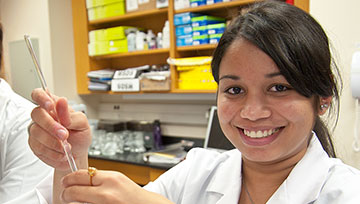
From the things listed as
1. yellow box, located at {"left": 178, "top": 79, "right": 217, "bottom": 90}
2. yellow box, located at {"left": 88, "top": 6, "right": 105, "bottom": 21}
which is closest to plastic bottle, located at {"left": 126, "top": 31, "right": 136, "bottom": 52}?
yellow box, located at {"left": 88, "top": 6, "right": 105, "bottom": 21}

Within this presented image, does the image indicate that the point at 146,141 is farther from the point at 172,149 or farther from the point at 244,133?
the point at 244,133

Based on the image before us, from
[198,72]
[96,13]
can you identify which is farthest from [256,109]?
[96,13]

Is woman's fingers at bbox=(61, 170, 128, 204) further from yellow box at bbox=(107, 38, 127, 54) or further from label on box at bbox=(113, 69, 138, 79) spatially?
yellow box at bbox=(107, 38, 127, 54)

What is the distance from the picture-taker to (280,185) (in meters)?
0.95

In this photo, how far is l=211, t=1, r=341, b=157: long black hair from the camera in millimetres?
822

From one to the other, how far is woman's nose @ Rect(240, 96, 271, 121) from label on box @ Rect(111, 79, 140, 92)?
7.38ft

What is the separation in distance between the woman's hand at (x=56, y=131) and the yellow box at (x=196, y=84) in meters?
1.74

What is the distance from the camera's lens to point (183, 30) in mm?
2770

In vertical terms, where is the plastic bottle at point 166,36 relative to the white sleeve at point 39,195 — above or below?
above

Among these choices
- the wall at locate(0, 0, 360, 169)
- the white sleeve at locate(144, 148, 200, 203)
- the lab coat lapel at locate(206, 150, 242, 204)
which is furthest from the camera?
→ the wall at locate(0, 0, 360, 169)

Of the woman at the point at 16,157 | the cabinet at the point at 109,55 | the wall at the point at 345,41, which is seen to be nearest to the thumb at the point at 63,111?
the woman at the point at 16,157

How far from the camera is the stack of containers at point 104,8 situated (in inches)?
126

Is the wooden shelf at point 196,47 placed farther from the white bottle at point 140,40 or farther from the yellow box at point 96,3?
the yellow box at point 96,3

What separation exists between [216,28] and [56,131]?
2022mm
